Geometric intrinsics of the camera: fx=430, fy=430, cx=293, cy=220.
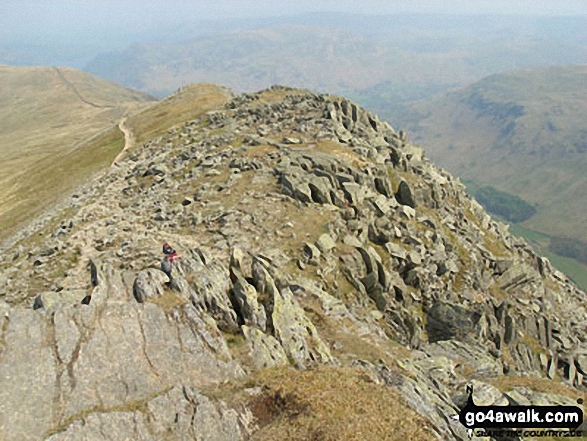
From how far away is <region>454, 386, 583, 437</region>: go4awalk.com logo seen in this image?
28.4 metres

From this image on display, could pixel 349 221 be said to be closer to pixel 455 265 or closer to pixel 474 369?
pixel 455 265

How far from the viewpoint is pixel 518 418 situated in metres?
29.5

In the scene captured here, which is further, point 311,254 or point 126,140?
point 126,140

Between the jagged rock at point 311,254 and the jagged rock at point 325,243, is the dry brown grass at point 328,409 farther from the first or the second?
the jagged rock at point 325,243

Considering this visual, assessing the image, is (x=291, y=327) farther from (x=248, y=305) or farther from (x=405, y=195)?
(x=405, y=195)

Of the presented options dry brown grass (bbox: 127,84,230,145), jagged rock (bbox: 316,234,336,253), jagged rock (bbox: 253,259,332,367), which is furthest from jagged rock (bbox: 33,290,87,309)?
dry brown grass (bbox: 127,84,230,145)

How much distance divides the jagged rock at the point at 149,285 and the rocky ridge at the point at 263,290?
13cm

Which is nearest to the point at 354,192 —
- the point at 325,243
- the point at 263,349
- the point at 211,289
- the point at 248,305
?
the point at 325,243

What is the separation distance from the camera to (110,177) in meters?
81.6

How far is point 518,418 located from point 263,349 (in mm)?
18148

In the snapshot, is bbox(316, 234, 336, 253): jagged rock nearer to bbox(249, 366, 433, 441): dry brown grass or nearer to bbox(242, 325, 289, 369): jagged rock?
bbox(242, 325, 289, 369): jagged rock

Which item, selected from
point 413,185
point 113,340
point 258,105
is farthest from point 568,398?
point 258,105

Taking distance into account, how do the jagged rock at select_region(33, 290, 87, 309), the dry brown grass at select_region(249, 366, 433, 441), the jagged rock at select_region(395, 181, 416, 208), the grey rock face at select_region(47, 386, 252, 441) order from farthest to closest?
the jagged rock at select_region(395, 181, 416, 208)
the jagged rock at select_region(33, 290, 87, 309)
the dry brown grass at select_region(249, 366, 433, 441)
the grey rock face at select_region(47, 386, 252, 441)

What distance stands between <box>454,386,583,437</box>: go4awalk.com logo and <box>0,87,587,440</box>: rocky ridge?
3.69ft
